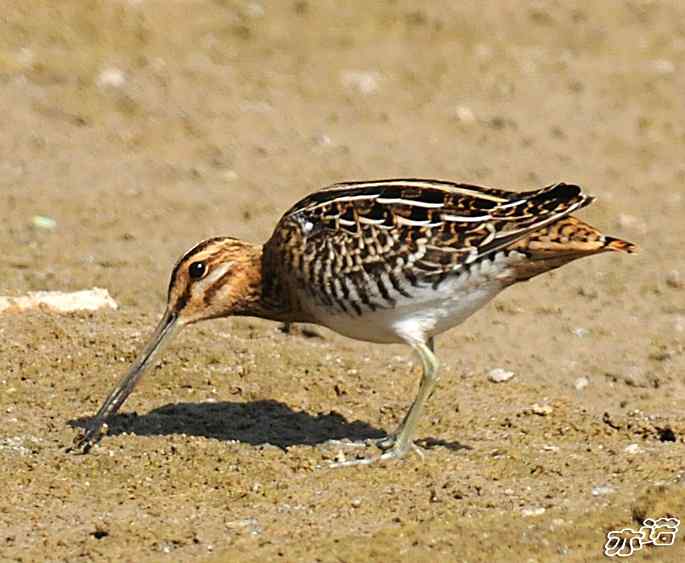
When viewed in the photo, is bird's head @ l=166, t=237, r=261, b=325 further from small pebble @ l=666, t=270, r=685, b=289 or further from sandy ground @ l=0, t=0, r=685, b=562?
small pebble @ l=666, t=270, r=685, b=289

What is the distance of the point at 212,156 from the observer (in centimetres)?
1172

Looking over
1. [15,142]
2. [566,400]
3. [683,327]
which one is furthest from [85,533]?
[15,142]

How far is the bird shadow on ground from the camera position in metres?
7.23

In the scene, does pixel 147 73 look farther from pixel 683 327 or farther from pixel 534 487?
pixel 534 487

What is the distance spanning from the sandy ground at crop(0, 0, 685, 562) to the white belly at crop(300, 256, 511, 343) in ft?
1.80

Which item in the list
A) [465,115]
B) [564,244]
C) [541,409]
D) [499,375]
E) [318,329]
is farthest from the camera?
[465,115]

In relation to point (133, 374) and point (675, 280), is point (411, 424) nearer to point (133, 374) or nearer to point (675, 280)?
point (133, 374)

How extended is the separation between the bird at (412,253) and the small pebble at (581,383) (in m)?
1.40

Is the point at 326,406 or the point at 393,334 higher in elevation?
the point at 393,334

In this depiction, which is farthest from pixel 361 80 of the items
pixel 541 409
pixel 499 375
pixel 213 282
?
pixel 213 282

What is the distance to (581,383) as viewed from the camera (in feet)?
27.4

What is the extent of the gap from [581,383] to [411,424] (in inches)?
66.4

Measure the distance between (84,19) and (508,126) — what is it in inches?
139

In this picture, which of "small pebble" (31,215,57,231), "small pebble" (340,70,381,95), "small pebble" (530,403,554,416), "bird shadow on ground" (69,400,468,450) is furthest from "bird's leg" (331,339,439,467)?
"small pebble" (340,70,381,95)
